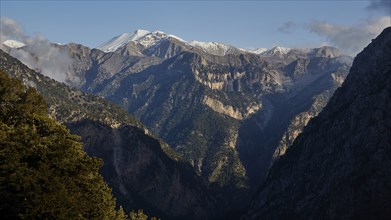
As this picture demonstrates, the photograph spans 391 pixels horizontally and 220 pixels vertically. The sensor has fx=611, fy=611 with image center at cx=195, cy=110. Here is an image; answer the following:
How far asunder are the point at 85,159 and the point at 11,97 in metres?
29.8

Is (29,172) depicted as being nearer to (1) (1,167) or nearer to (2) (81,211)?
(1) (1,167)

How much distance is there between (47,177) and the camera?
81688 millimetres

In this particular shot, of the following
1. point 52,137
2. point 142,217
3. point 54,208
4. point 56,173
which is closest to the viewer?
point 54,208

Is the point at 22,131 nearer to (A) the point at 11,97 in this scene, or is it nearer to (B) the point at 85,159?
(B) the point at 85,159

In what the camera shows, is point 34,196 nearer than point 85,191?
Yes

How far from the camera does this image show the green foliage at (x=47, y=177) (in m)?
79.2

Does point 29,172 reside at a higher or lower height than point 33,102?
lower

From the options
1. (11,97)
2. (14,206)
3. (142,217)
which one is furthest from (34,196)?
(142,217)

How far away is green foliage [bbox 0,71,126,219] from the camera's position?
79.2 metres

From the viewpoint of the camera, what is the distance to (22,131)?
8781 cm

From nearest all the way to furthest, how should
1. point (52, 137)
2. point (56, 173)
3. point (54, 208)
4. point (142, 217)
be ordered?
point (54, 208)
point (56, 173)
point (52, 137)
point (142, 217)

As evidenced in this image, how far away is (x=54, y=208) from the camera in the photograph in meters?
79.0

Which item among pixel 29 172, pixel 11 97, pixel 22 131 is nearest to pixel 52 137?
pixel 22 131

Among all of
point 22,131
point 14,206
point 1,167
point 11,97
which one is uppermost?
point 11,97
